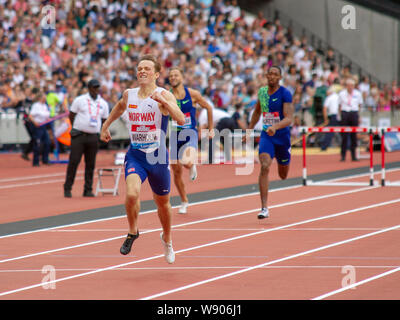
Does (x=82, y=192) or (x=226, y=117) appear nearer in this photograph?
(x=82, y=192)

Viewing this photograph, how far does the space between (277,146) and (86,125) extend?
4.78m

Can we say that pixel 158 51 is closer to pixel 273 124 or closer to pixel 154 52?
pixel 154 52

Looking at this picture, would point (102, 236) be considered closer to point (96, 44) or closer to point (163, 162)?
point (163, 162)

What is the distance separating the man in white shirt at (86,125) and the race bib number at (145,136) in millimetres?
7599

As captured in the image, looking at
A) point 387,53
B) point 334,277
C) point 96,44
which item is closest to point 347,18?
point 387,53

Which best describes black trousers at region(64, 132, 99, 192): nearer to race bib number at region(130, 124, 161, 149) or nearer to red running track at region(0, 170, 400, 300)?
red running track at region(0, 170, 400, 300)

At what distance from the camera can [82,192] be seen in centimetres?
1814

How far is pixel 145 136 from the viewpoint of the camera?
9.41m

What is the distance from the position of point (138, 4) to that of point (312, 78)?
23.8ft

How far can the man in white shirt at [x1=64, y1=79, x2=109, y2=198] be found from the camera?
666 inches

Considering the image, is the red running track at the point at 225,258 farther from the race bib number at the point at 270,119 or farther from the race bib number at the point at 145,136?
the race bib number at the point at 270,119

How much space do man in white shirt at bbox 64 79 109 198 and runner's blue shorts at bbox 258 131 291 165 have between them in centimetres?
457

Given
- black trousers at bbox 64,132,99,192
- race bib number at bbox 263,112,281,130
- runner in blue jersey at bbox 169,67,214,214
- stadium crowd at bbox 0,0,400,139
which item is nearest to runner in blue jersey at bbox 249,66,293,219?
race bib number at bbox 263,112,281,130
